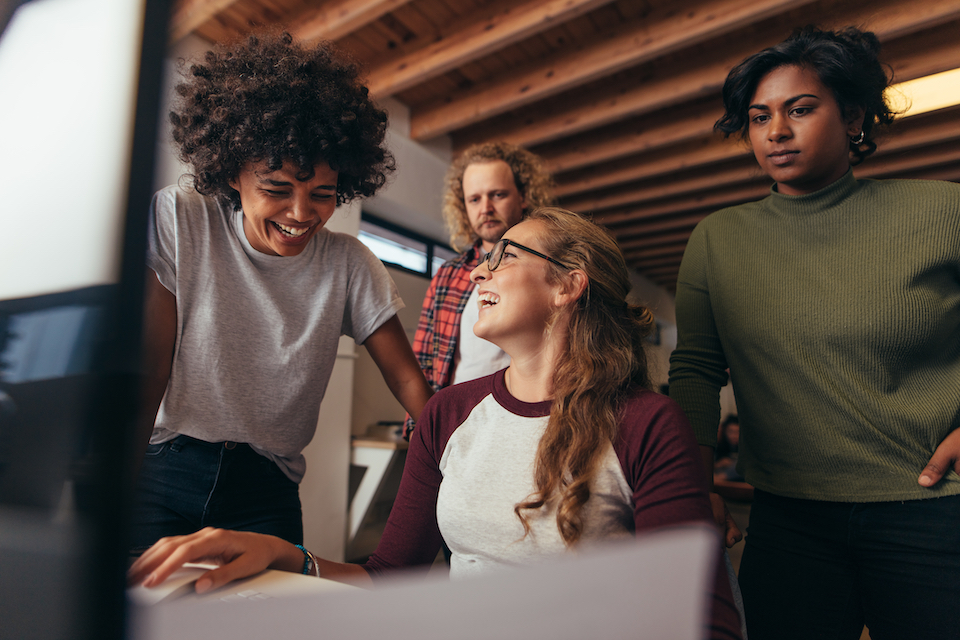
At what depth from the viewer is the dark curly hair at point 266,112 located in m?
1.07

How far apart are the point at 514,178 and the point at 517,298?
110cm

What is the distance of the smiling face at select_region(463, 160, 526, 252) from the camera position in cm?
201

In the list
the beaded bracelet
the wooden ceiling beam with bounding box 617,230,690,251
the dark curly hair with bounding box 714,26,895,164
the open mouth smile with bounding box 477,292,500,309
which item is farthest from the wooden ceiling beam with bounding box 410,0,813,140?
the wooden ceiling beam with bounding box 617,230,690,251

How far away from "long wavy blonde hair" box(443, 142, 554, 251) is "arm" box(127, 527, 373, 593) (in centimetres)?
150

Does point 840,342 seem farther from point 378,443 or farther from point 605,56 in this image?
point 605,56

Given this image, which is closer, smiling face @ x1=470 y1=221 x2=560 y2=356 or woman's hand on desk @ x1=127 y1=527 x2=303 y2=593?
woman's hand on desk @ x1=127 y1=527 x2=303 y2=593

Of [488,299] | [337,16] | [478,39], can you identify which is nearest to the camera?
[488,299]

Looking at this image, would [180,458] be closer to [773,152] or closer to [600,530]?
[600,530]

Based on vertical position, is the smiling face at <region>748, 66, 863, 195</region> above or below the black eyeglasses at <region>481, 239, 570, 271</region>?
above

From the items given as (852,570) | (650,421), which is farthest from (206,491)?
(852,570)

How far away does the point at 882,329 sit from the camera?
37.2 inches

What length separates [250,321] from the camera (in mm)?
1099

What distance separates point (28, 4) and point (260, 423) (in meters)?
0.92

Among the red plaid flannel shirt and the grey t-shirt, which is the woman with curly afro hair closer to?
the grey t-shirt
